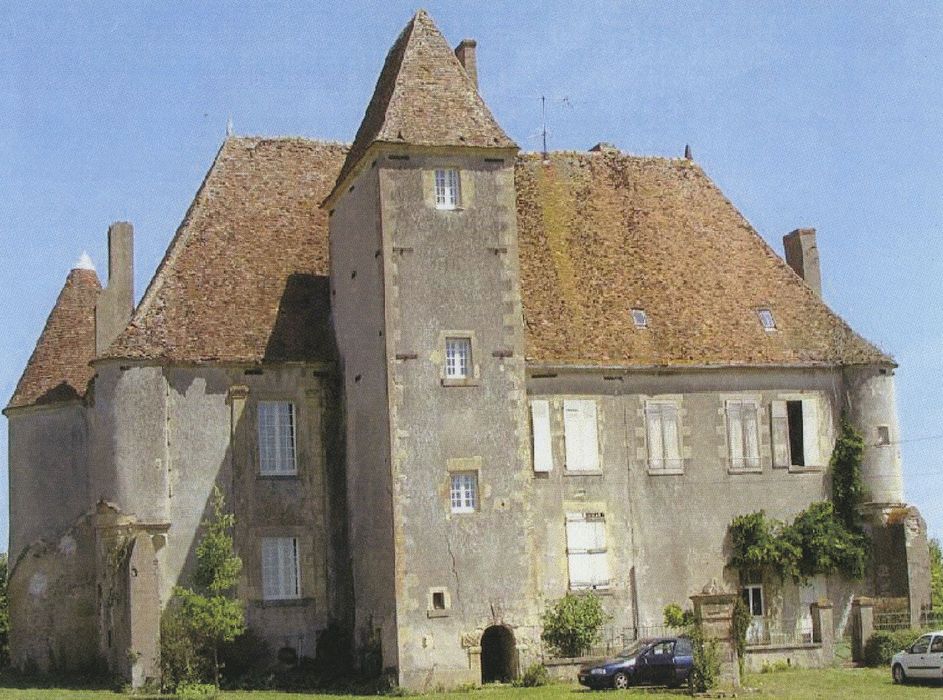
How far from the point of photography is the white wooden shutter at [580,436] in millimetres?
39219

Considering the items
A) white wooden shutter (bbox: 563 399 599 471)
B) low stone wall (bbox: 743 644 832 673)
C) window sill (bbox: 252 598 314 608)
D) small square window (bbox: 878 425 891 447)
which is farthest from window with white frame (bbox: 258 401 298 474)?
small square window (bbox: 878 425 891 447)

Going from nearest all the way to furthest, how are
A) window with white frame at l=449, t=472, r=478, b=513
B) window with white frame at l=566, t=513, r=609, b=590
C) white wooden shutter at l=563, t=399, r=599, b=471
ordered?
window with white frame at l=449, t=472, r=478, b=513 → window with white frame at l=566, t=513, r=609, b=590 → white wooden shutter at l=563, t=399, r=599, b=471

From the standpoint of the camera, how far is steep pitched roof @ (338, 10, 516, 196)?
3756cm

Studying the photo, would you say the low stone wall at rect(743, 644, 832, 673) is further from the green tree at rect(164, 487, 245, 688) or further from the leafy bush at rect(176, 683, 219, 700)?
the leafy bush at rect(176, 683, 219, 700)

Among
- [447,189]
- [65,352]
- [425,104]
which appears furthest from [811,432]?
[65,352]

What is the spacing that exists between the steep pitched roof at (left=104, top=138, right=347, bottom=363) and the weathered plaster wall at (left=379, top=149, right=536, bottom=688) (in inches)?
172

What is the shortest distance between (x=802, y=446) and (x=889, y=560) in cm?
364

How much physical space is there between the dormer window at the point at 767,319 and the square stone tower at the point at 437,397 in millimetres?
8292

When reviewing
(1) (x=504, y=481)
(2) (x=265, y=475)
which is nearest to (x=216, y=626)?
(2) (x=265, y=475)

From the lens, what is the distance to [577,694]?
3328cm

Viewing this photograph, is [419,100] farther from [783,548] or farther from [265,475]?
[783,548]

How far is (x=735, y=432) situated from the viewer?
41.0m

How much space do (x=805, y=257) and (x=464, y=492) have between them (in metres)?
14.4

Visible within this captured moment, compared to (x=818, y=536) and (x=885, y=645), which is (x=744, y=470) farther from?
(x=885, y=645)
